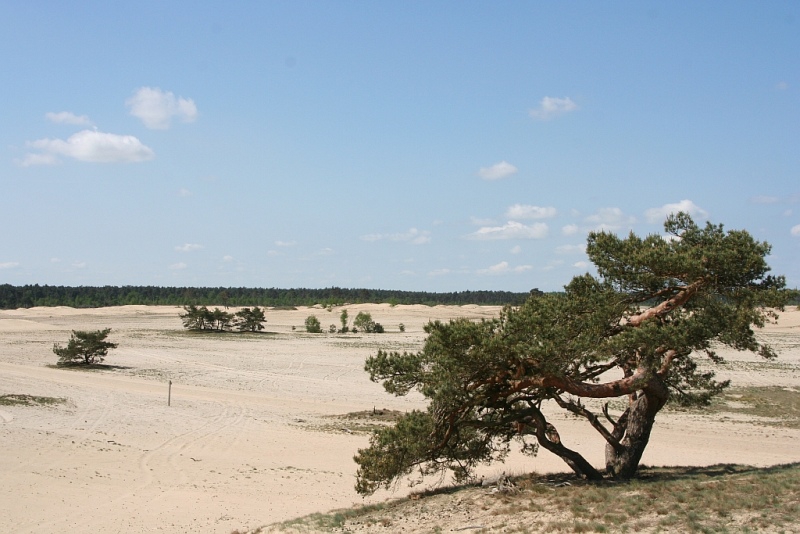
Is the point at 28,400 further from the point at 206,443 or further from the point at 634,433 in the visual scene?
the point at 634,433

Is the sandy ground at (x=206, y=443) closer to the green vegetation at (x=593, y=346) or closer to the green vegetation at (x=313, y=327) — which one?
the green vegetation at (x=593, y=346)

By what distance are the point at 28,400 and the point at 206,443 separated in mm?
10774

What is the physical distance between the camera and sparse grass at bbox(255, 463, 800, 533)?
36.0ft

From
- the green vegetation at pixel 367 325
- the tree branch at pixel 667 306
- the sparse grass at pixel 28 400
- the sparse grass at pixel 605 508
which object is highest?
the tree branch at pixel 667 306

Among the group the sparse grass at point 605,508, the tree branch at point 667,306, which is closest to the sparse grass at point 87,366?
the sparse grass at point 605,508

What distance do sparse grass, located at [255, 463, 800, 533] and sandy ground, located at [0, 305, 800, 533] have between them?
2.77m

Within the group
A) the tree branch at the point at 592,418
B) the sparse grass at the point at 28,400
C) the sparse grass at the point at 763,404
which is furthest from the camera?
the sparse grass at the point at 763,404

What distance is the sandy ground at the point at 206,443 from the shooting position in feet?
53.5

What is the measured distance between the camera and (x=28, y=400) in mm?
29297

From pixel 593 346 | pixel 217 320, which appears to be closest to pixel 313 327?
pixel 217 320

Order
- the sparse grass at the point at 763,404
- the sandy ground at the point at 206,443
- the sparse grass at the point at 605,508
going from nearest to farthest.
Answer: the sparse grass at the point at 605,508, the sandy ground at the point at 206,443, the sparse grass at the point at 763,404

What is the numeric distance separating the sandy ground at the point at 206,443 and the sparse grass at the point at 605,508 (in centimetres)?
277

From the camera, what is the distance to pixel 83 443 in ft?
72.7

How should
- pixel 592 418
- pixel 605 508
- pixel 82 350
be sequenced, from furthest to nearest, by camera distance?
1. pixel 82 350
2. pixel 592 418
3. pixel 605 508
